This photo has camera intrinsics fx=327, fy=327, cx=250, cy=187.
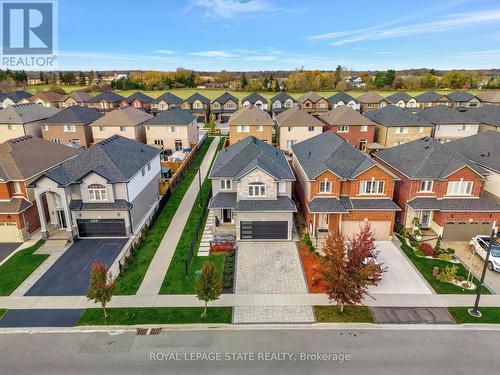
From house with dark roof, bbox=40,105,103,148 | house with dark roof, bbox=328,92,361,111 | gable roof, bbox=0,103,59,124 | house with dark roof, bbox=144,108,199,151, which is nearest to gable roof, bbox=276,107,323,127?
house with dark roof, bbox=144,108,199,151

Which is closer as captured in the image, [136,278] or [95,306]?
[95,306]

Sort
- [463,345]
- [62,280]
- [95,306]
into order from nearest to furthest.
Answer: [463,345]
[95,306]
[62,280]

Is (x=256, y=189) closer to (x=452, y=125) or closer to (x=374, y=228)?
(x=374, y=228)

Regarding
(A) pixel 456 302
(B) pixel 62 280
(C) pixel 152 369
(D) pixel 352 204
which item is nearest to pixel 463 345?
(A) pixel 456 302

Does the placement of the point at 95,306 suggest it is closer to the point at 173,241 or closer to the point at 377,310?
the point at 173,241

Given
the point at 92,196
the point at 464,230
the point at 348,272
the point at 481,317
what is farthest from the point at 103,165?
the point at 464,230

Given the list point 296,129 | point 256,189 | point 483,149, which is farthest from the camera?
point 296,129
